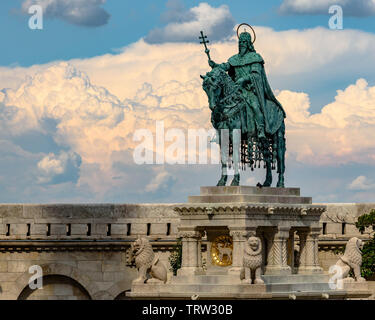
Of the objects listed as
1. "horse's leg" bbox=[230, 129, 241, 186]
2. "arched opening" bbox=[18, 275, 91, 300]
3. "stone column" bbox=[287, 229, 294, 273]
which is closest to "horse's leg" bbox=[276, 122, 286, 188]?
"stone column" bbox=[287, 229, 294, 273]

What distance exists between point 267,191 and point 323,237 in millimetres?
15574

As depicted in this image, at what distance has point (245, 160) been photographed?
51.4 metres

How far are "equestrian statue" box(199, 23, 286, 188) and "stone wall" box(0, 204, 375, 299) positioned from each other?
1533 centimetres

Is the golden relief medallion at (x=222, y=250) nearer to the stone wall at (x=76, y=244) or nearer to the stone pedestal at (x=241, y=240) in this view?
the stone pedestal at (x=241, y=240)

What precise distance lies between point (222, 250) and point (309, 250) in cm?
309

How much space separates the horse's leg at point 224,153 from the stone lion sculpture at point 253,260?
8.37ft

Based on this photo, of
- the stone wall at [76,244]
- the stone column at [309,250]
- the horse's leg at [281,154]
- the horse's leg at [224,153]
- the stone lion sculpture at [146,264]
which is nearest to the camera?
the horse's leg at [224,153]

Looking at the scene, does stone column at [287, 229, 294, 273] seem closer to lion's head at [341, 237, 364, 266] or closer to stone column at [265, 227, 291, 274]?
stone column at [265, 227, 291, 274]

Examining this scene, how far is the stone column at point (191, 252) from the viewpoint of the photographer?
5078 centimetres

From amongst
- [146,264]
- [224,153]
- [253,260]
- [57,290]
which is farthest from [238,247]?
[57,290]

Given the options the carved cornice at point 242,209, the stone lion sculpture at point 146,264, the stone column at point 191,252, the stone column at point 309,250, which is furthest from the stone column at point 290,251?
the stone lion sculpture at point 146,264

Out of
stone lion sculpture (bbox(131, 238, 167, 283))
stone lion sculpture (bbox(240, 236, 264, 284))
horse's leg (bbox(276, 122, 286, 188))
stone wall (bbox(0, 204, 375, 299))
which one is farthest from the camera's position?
stone wall (bbox(0, 204, 375, 299))

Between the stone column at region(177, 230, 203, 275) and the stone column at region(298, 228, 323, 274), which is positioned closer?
the stone column at region(177, 230, 203, 275)

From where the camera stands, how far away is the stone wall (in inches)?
2650
